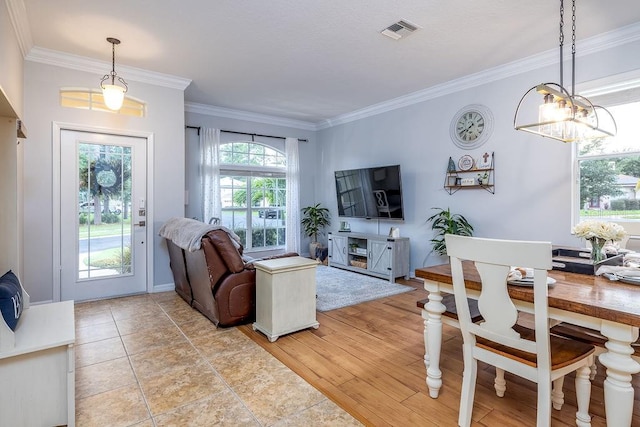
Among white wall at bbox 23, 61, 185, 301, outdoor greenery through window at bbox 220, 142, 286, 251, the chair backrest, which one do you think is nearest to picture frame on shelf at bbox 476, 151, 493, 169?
the chair backrest

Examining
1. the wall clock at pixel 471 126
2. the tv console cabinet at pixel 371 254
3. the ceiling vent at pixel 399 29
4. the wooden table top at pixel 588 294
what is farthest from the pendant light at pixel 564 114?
the tv console cabinet at pixel 371 254

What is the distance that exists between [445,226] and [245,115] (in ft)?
13.0

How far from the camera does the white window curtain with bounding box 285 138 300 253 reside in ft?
21.8

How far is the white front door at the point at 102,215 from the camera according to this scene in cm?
→ 388

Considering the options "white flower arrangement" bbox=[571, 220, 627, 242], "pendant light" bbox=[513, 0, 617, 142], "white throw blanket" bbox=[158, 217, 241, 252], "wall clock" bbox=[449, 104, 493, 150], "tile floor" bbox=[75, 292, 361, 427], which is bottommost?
"tile floor" bbox=[75, 292, 361, 427]

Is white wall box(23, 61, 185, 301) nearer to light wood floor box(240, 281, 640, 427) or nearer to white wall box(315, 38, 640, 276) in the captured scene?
light wood floor box(240, 281, 640, 427)

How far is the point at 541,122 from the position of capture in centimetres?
218

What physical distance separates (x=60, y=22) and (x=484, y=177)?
4800 millimetres

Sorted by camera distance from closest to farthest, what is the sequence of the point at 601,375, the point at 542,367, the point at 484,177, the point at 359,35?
the point at 542,367, the point at 601,375, the point at 359,35, the point at 484,177

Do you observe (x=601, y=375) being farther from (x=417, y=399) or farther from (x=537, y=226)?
(x=537, y=226)

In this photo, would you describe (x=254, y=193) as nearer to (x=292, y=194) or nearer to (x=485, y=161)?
(x=292, y=194)

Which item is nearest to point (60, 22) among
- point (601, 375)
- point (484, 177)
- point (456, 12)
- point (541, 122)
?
point (456, 12)

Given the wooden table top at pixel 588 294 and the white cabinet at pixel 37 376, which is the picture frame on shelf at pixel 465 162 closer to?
the wooden table top at pixel 588 294

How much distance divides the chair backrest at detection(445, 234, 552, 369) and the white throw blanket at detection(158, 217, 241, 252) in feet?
6.77
